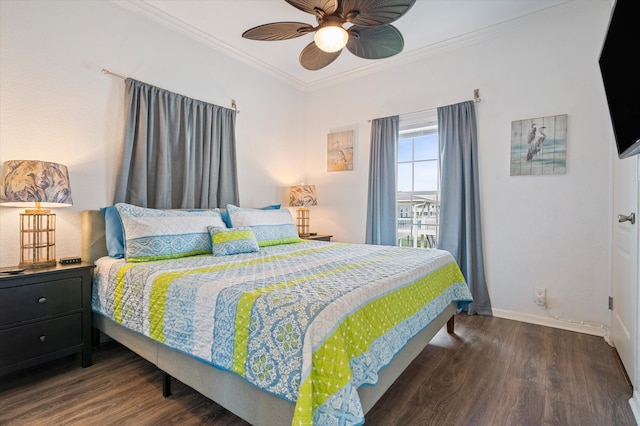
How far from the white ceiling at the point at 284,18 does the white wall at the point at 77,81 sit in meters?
0.16

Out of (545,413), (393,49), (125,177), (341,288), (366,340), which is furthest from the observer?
(125,177)

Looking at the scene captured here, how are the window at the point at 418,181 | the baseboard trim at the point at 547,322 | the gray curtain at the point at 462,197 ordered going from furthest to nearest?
the window at the point at 418,181 < the gray curtain at the point at 462,197 < the baseboard trim at the point at 547,322

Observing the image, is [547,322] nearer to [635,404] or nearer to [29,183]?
[635,404]

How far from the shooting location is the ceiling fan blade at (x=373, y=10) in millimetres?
1759

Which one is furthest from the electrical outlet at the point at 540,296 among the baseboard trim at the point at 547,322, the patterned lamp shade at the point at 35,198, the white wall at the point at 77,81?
the patterned lamp shade at the point at 35,198

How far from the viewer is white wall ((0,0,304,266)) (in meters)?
2.15

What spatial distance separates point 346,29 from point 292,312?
74.4 inches

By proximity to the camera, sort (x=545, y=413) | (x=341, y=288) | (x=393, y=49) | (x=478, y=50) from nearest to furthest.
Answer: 1. (x=341, y=288)
2. (x=545, y=413)
3. (x=393, y=49)
4. (x=478, y=50)

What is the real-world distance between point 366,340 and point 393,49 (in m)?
2.04

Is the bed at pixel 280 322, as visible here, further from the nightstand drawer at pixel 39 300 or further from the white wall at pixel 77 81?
the white wall at pixel 77 81

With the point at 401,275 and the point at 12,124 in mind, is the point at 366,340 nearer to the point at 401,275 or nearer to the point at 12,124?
the point at 401,275

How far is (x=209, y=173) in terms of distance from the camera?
3273 millimetres

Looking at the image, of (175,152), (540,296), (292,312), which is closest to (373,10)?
(292,312)

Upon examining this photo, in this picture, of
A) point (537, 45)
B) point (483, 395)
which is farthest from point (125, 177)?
point (537, 45)
